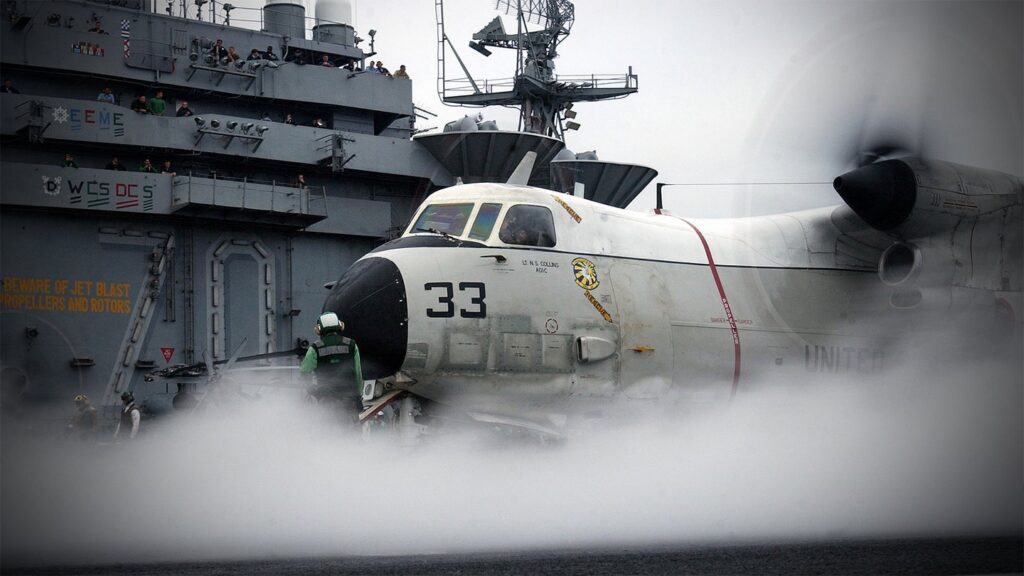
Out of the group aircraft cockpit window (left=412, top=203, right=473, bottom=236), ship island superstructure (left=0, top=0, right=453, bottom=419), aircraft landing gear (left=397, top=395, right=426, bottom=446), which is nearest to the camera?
aircraft landing gear (left=397, top=395, right=426, bottom=446)

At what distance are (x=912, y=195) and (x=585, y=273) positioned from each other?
464cm

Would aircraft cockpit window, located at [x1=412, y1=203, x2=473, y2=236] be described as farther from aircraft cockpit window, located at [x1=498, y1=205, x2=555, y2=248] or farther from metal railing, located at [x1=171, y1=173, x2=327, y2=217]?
metal railing, located at [x1=171, y1=173, x2=327, y2=217]

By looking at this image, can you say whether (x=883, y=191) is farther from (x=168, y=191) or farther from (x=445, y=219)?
(x=168, y=191)

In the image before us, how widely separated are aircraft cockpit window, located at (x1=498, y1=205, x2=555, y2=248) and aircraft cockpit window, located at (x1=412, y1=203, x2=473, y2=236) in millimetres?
517

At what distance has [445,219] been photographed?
1404 centimetres

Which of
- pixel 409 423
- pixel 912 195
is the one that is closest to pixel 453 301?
pixel 409 423

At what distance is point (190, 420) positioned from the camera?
12.7 m

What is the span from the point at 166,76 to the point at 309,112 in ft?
14.3

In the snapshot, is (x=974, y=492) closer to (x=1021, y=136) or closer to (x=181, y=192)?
(x=1021, y=136)

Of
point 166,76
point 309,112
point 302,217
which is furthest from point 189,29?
point 302,217

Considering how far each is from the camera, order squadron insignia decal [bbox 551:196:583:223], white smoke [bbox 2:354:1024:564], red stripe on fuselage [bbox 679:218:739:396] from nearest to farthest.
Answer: white smoke [bbox 2:354:1024:564] → squadron insignia decal [bbox 551:196:583:223] → red stripe on fuselage [bbox 679:218:739:396]

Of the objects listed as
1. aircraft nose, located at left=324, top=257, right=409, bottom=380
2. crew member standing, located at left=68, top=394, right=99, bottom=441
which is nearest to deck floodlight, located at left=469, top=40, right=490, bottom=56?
Answer: crew member standing, located at left=68, top=394, right=99, bottom=441

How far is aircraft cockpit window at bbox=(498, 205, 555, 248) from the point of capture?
13734 mm

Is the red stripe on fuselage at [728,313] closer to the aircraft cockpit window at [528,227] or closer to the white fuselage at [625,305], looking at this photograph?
the white fuselage at [625,305]
